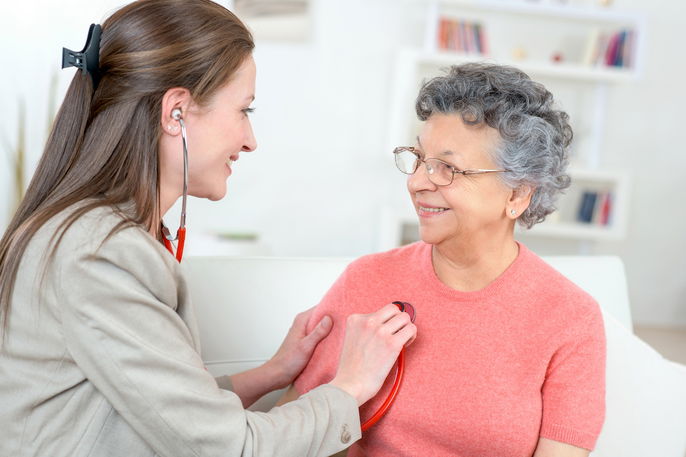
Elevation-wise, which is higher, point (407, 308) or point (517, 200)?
point (517, 200)

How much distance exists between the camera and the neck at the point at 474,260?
164 cm

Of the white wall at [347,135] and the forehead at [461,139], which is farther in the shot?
the white wall at [347,135]

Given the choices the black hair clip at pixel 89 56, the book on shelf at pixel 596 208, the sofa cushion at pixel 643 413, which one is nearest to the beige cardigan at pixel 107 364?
the black hair clip at pixel 89 56

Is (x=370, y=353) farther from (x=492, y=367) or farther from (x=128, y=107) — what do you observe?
(x=128, y=107)

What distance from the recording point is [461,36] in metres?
4.70

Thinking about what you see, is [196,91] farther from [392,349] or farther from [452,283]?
[452,283]

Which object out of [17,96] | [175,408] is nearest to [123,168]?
[175,408]

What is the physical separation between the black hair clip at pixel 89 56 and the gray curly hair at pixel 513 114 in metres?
0.68

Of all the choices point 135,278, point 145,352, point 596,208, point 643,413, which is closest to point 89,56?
point 135,278

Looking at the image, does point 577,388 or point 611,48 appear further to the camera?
point 611,48

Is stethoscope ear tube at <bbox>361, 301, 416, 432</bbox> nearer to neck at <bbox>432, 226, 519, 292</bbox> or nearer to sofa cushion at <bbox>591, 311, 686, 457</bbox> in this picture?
neck at <bbox>432, 226, 519, 292</bbox>

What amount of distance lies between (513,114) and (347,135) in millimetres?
3552

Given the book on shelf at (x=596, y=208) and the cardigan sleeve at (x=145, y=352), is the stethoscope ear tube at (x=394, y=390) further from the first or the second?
the book on shelf at (x=596, y=208)

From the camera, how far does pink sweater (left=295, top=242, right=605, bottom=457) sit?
1505 millimetres
